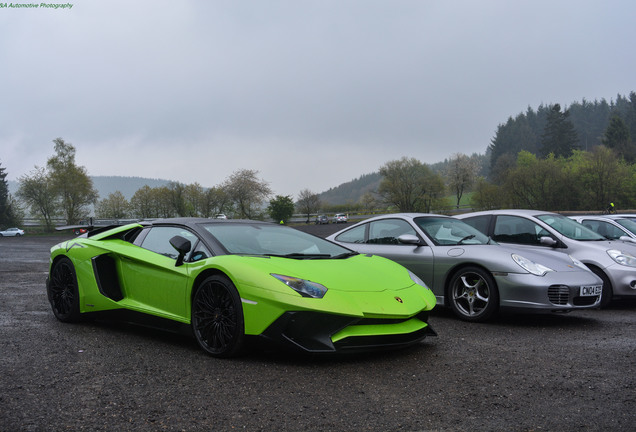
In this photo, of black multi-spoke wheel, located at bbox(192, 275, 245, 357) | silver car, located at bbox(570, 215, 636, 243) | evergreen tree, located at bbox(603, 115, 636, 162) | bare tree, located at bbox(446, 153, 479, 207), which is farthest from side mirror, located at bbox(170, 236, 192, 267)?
bare tree, located at bbox(446, 153, 479, 207)

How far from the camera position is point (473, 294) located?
6.64 m

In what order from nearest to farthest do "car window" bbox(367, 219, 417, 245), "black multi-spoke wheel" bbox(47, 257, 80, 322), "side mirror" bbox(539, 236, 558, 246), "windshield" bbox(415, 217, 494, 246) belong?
"black multi-spoke wheel" bbox(47, 257, 80, 322) < "windshield" bbox(415, 217, 494, 246) < "car window" bbox(367, 219, 417, 245) < "side mirror" bbox(539, 236, 558, 246)

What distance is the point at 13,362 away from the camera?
14.9 ft

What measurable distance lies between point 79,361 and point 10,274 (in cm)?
1010

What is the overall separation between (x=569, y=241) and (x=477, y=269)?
2.30 m

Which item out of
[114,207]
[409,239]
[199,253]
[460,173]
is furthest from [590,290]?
[460,173]

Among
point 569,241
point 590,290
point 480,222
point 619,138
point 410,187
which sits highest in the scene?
point 619,138

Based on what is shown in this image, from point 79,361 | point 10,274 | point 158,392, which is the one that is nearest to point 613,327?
point 158,392

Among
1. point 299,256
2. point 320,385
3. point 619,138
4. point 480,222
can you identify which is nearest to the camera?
point 320,385

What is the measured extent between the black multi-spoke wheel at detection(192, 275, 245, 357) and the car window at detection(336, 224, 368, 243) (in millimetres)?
3747

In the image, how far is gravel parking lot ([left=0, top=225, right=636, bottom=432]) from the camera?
3.12m

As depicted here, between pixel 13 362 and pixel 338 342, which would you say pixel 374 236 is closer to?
pixel 338 342

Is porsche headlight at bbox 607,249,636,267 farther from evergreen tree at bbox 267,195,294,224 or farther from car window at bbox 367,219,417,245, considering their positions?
evergreen tree at bbox 267,195,294,224

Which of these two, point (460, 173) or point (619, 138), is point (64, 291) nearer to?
point (619, 138)
